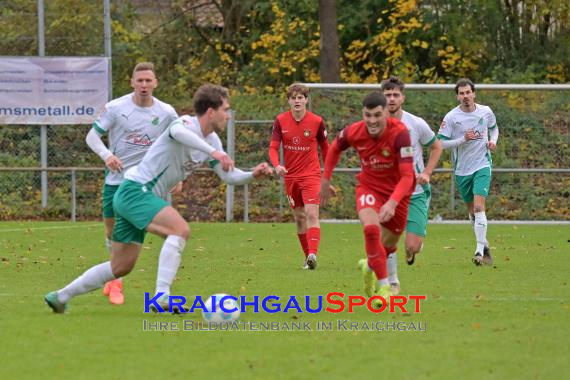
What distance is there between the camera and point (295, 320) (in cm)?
889

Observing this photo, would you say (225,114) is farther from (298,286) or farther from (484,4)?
(484,4)

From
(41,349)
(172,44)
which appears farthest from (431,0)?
(41,349)

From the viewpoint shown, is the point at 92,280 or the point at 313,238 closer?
the point at 92,280

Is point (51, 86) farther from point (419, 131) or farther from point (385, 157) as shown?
A: point (385, 157)


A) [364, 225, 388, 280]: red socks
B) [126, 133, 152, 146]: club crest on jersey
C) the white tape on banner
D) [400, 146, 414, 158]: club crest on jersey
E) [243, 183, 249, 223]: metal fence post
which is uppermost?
the white tape on banner

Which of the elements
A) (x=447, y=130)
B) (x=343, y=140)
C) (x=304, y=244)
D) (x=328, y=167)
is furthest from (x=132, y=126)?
(x=447, y=130)

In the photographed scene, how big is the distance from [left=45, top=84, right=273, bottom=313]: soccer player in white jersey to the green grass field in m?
0.33

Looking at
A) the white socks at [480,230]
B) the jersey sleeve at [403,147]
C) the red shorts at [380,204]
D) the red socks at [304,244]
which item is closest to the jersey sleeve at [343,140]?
the red shorts at [380,204]

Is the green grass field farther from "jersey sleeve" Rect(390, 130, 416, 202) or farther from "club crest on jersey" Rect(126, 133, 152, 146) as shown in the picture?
"club crest on jersey" Rect(126, 133, 152, 146)

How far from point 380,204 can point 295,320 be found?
1298mm

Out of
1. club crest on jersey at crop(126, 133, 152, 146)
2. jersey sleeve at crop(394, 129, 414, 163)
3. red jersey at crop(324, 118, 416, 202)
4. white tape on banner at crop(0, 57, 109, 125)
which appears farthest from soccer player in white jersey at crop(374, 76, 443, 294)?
white tape on banner at crop(0, 57, 109, 125)

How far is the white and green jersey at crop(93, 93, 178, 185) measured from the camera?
10.7 m

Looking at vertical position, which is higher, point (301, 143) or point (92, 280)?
point (301, 143)

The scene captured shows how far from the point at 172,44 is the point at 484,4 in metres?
7.39
